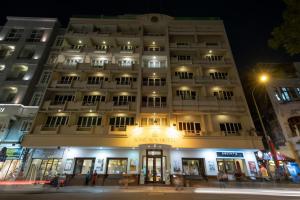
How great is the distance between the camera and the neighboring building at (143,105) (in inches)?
853

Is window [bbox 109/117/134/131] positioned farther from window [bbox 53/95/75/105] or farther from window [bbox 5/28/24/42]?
window [bbox 5/28/24/42]

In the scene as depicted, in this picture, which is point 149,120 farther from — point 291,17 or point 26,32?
point 26,32

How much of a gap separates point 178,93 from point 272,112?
14.6 meters

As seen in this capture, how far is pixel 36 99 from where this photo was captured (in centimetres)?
2695

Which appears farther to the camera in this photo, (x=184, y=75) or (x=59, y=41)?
(x=59, y=41)

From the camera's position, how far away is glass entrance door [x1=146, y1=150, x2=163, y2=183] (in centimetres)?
2036

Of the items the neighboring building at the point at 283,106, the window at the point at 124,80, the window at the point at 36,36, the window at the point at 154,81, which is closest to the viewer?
the neighboring building at the point at 283,106

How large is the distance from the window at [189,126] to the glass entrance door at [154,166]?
16.4 ft

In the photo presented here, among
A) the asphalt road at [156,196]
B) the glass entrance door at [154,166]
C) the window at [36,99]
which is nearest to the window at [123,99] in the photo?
the glass entrance door at [154,166]

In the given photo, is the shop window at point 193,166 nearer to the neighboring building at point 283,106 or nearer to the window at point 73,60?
the neighboring building at point 283,106

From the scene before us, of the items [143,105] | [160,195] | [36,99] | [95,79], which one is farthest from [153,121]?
[36,99]

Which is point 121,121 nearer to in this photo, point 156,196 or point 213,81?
point 156,196

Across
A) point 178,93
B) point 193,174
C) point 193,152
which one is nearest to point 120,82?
point 178,93

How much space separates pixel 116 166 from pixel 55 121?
1097cm
